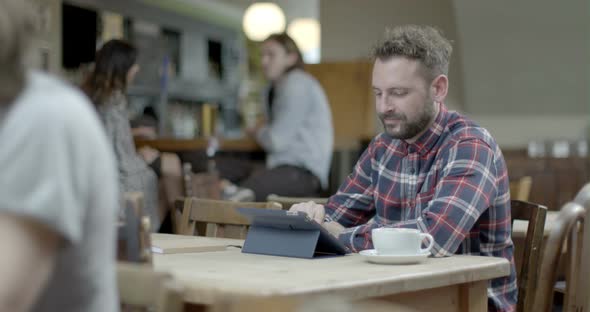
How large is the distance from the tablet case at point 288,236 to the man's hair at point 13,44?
1.09m

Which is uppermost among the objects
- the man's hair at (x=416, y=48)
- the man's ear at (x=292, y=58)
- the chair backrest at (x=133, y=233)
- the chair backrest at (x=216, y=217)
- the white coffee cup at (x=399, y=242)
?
the man's ear at (x=292, y=58)

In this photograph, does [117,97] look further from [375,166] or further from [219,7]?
[219,7]

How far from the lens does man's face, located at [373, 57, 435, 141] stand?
2486 mm

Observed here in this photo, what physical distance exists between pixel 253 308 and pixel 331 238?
3.17 feet

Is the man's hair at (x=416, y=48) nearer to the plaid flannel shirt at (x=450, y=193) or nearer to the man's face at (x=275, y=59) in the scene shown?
the plaid flannel shirt at (x=450, y=193)

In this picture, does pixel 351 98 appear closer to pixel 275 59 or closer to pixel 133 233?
pixel 275 59

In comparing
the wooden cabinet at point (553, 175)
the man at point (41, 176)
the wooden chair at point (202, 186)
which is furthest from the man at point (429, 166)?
the wooden cabinet at point (553, 175)

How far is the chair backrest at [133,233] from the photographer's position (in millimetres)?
1469

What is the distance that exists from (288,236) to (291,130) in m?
3.03

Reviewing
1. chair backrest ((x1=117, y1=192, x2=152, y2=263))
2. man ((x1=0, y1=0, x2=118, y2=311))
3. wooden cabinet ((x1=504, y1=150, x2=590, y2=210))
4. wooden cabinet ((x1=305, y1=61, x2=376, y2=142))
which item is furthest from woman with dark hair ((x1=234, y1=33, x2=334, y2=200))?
man ((x1=0, y1=0, x2=118, y2=311))

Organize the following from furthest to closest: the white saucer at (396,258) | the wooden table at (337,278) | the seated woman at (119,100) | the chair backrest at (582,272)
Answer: the seated woman at (119,100), the chair backrest at (582,272), the white saucer at (396,258), the wooden table at (337,278)

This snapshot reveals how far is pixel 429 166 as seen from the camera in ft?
8.13

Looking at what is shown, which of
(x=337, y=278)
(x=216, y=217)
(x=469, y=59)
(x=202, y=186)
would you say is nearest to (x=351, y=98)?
(x=469, y=59)

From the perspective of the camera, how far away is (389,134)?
2.50 metres
